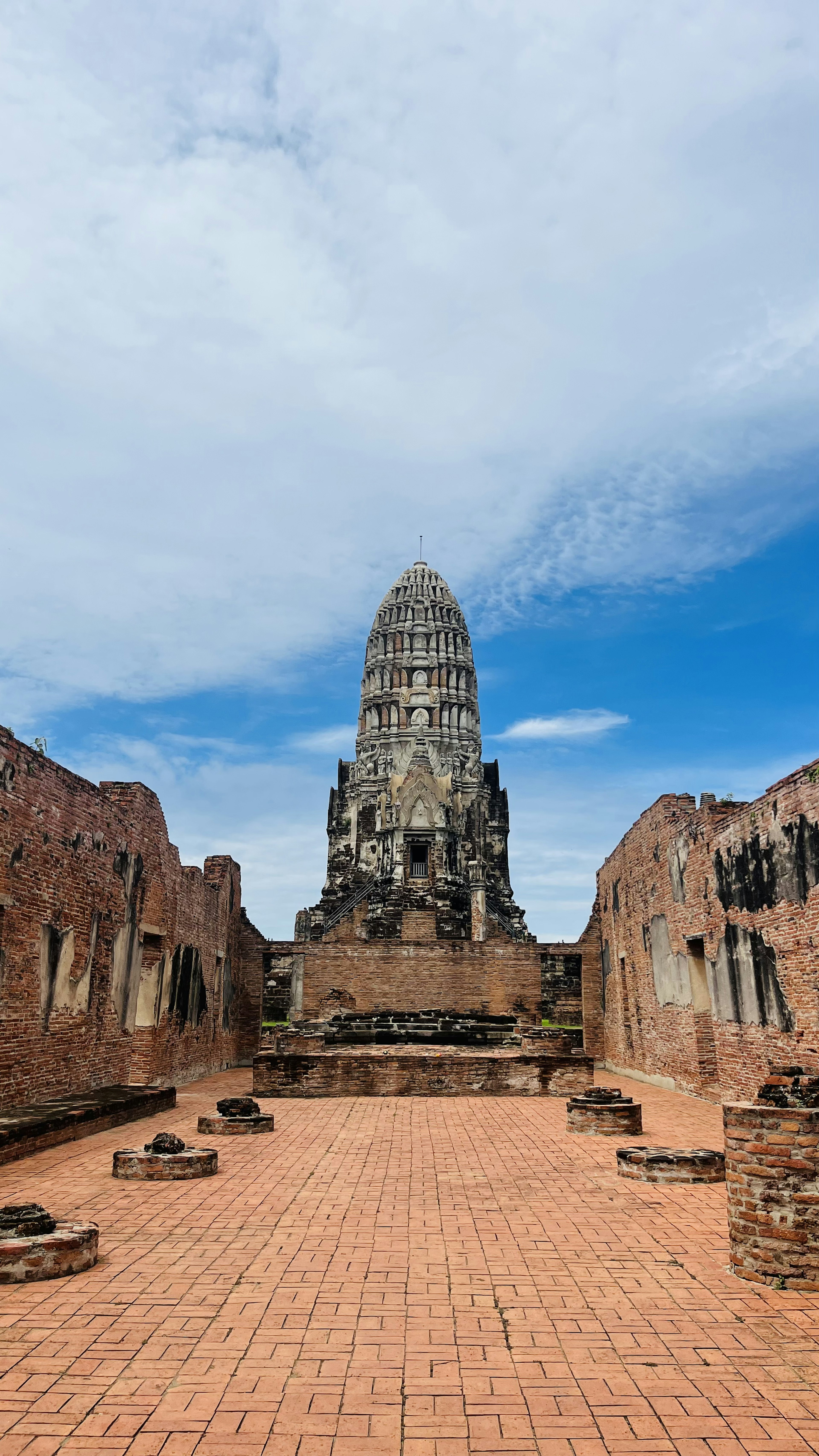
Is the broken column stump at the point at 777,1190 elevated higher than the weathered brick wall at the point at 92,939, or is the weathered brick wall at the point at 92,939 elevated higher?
the weathered brick wall at the point at 92,939

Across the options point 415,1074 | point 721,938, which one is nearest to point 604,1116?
point 721,938

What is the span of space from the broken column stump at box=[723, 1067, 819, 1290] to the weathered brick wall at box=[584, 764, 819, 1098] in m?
4.94

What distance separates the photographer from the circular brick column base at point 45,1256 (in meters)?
5.18

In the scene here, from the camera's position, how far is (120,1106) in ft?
36.6

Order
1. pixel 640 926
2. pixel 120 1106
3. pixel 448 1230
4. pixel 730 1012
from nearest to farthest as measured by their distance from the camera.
Answer: 1. pixel 448 1230
2. pixel 120 1106
3. pixel 730 1012
4. pixel 640 926

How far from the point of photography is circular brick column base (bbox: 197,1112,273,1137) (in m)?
10.4

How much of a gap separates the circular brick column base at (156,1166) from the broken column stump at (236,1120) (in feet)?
7.96

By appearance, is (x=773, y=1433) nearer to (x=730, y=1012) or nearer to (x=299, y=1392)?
(x=299, y=1392)

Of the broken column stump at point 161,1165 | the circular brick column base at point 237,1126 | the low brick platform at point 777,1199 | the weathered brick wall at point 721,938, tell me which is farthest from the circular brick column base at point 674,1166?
the circular brick column base at point 237,1126

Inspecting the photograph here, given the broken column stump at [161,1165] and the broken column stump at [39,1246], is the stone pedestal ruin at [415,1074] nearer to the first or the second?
the broken column stump at [161,1165]

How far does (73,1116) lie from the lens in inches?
388

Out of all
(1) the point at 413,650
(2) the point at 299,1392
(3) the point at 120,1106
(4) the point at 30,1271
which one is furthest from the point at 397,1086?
(1) the point at 413,650

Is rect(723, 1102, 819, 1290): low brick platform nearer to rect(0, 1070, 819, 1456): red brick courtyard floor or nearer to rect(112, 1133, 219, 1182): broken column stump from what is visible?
rect(0, 1070, 819, 1456): red brick courtyard floor

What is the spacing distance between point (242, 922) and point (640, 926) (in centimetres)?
913
